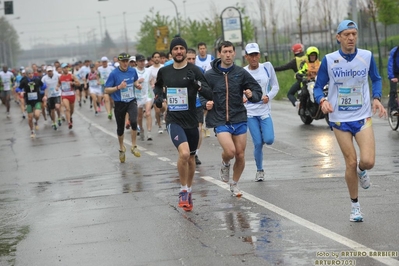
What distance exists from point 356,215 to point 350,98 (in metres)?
1.18

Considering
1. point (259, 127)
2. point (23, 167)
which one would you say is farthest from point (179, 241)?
point (23, 167)

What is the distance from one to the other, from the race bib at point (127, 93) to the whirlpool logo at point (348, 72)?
28.1 ft

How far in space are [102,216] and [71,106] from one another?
1778cm

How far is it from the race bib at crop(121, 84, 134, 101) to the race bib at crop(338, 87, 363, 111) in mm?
8593

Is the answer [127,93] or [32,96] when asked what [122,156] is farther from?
[32,96]

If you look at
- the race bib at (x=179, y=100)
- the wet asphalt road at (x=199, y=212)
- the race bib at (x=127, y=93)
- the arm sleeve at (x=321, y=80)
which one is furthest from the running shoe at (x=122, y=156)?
the arm sleeve at (x=321, y=80)

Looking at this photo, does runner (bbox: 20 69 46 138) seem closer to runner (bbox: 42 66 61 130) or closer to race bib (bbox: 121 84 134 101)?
runner (bbox: 42 66 61 130)

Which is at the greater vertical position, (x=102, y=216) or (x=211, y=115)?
(x=211, y=115)

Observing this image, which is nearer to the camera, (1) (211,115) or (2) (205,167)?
(1) (211,115)

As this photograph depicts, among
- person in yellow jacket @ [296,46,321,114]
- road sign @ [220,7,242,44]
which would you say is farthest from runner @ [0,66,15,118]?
person in yellow jacket @ [296,46,321,114]

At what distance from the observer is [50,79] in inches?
1112

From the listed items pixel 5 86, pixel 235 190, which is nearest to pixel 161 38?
pixel 5 86

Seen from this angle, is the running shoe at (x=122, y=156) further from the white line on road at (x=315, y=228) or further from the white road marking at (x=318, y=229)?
the white road marking at (x=318, y=229)

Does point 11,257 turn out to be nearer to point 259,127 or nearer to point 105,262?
point 105,262
